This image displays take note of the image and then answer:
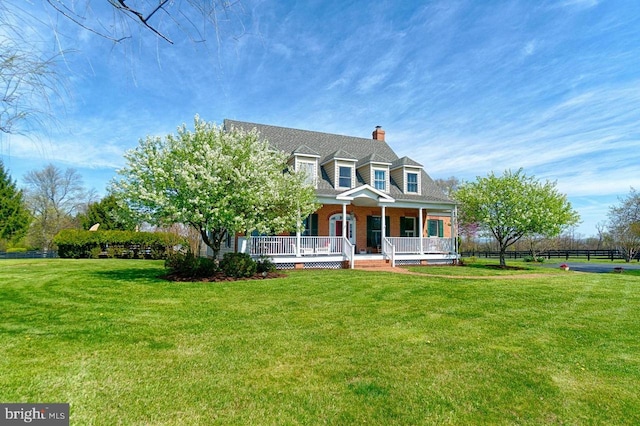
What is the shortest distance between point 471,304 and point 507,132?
14.5 metres

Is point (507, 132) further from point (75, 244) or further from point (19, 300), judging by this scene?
point (75, 244)

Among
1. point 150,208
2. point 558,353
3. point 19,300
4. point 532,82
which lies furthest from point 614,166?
point 19,300

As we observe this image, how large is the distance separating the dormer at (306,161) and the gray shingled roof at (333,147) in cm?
31

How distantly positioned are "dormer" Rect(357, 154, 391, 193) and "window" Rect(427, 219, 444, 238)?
4.19 m

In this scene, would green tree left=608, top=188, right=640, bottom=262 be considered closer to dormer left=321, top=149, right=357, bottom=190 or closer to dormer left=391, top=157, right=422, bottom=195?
dormer left=391, top=157, right=422, bottom=195

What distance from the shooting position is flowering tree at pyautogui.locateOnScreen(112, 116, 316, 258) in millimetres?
11305

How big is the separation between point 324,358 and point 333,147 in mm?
18815

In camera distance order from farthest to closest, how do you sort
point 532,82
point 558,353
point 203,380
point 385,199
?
point 385,199, point 532,82, point 558,353, point 203,380

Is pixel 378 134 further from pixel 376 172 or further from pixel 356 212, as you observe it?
pixel 356 212

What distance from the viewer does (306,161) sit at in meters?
18.3

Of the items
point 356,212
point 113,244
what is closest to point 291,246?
point 356,212

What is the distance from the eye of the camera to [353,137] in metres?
24.0

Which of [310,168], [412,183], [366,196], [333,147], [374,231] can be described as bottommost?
[374,231]

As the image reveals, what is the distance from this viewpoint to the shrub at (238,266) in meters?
12.1
